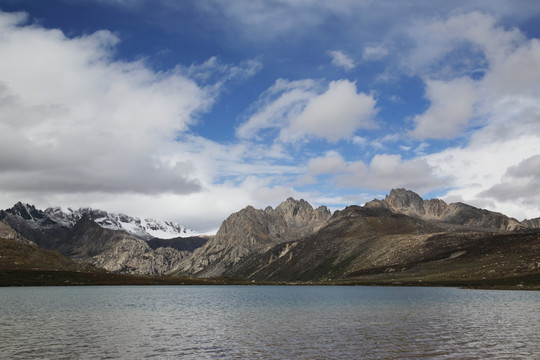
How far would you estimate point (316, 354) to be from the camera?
4231 centimetres

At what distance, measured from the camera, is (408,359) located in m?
39.4

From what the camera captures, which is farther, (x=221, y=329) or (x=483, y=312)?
(x=483, y=312)

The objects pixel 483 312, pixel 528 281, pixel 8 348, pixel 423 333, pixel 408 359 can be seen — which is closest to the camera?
pixel 408 359

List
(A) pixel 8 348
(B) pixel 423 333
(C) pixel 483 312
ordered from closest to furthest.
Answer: (A) pixel 8 348 → (B) pixel 423 333 → (C) pixel 483 312

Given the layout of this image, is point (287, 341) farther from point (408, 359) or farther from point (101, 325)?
point (101, 325)

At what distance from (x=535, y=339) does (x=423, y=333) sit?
1222 centimetres

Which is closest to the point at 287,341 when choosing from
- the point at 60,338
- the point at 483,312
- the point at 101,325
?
the point at 60,338

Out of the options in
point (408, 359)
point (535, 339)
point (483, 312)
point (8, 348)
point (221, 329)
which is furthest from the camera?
point (483, 312)

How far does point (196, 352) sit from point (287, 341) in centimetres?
1116

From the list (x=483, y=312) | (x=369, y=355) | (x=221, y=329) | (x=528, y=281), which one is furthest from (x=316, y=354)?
(x=528, y=281)

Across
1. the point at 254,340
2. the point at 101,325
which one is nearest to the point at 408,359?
the point at 254,340

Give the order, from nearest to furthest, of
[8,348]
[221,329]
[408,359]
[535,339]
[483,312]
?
[408,359] < [8,348] < [535,339] < [221,329] < [483,312]

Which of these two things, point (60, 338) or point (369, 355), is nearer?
point (369, 355)

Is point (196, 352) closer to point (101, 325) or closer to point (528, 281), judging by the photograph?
point (101, 325)
